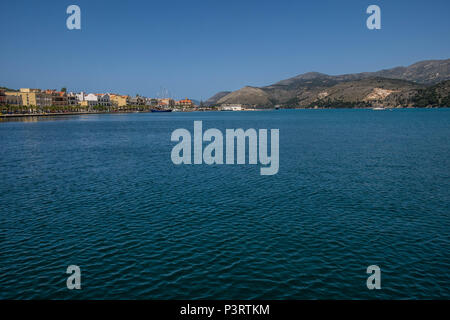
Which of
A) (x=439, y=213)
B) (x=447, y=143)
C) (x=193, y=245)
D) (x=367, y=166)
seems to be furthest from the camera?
(x=447, y=143)

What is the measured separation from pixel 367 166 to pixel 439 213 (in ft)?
82.3

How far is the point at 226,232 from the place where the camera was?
91.1 ft

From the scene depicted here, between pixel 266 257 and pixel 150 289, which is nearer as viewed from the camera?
pixel 150 289

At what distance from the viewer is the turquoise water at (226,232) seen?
19688 mm

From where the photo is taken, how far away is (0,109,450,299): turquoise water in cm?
1969

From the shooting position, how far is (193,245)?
25.2 meters

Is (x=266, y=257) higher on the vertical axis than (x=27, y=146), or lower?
lower

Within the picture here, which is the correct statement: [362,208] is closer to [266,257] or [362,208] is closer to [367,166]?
[266,257]

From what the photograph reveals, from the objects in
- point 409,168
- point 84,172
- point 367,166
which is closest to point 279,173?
point 367,166

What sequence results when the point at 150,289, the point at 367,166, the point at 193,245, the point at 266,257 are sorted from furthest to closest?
the point at 367,166 < the point at 193,245 < the point at 266,257 < the point at 150,289
